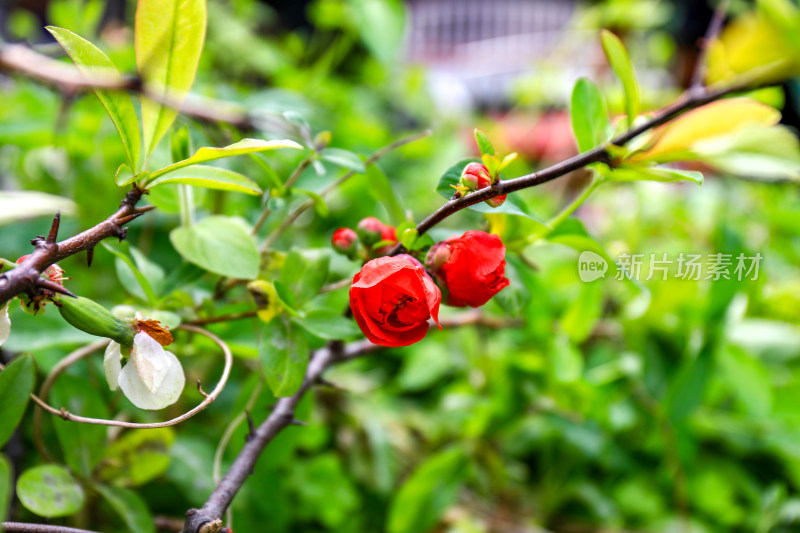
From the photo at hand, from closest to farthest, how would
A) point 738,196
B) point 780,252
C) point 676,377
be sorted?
point 676,377
point 780,252
point 738,196

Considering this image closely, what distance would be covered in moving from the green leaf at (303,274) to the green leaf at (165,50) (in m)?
0.10

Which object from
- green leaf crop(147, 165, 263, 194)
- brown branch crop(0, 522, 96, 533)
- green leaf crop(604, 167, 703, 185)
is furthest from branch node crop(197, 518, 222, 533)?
green leaf crop(604, 167, 703, 185)

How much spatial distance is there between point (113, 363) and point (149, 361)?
26 millimetres

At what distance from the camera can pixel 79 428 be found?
357mm

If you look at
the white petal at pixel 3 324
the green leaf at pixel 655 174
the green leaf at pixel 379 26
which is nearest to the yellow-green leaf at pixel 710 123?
the green leaf at pixel 655 174

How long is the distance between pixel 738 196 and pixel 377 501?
1130 mm

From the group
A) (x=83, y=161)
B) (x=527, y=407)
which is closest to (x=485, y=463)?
(x=527, y=407)

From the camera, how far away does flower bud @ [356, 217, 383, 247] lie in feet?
1.03

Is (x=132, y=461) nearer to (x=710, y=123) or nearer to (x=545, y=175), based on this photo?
(x=545, y=175)

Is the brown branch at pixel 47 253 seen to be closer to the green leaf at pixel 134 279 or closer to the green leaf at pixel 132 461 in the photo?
the green leaf at pixel 134 279

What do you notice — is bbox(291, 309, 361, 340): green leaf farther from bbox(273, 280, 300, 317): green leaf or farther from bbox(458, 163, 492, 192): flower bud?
bbox(458, 163, 492, 192): flower bud

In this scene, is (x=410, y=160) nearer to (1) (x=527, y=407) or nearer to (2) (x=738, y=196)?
(1) (x=527, y=407)

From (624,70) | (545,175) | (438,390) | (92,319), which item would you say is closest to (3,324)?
(92,319)

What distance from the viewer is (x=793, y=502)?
61 cm
